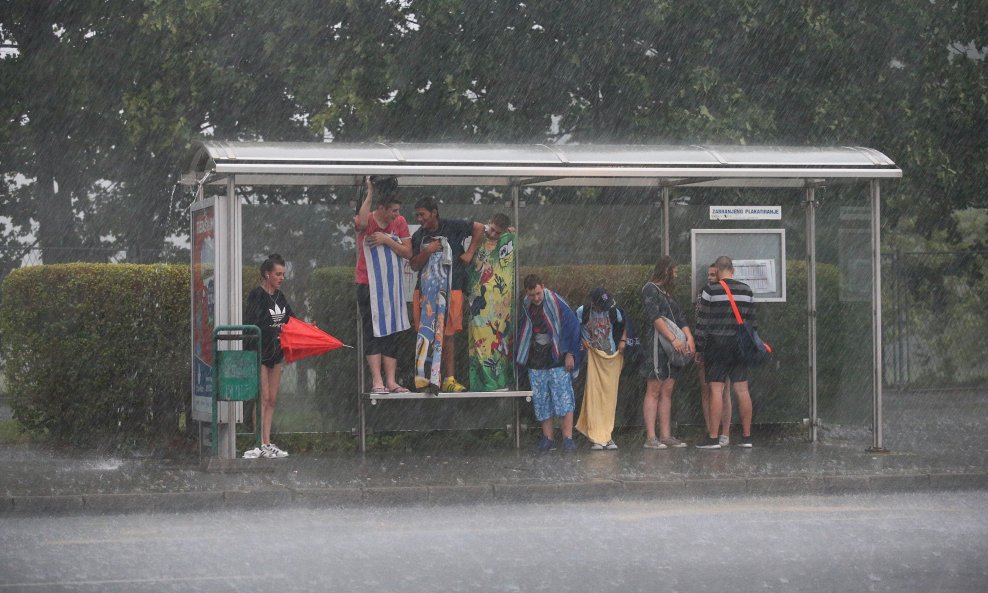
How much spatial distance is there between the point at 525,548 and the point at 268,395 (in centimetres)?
527

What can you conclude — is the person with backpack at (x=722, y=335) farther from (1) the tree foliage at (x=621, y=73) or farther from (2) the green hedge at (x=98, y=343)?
(1) the tree foliage at (x=621, y=73)

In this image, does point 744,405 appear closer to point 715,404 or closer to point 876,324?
point 715,404

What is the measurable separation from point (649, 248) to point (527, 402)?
2.08 m

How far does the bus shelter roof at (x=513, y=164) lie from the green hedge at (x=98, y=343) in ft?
4.19

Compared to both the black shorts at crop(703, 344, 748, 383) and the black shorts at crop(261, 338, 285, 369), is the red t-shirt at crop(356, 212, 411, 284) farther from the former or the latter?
the black shorts at crop(703, 344, 748, 383)

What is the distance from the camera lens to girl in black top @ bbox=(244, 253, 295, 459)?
13133 millimetres

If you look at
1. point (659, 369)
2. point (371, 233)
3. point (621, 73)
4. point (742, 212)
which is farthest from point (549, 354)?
point (621, 73)

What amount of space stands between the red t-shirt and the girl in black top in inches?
31.0

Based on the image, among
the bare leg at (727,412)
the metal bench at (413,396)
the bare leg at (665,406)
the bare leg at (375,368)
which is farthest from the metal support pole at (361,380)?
the bare leg at (727,412)

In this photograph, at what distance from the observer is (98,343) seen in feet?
45.9

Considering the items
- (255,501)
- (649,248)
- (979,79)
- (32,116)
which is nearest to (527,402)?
(649,248)

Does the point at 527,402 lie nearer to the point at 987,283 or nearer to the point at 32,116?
the point at 987,283

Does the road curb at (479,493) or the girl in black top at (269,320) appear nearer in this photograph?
the road curb at (479,493)

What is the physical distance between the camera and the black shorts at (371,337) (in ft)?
45.3
